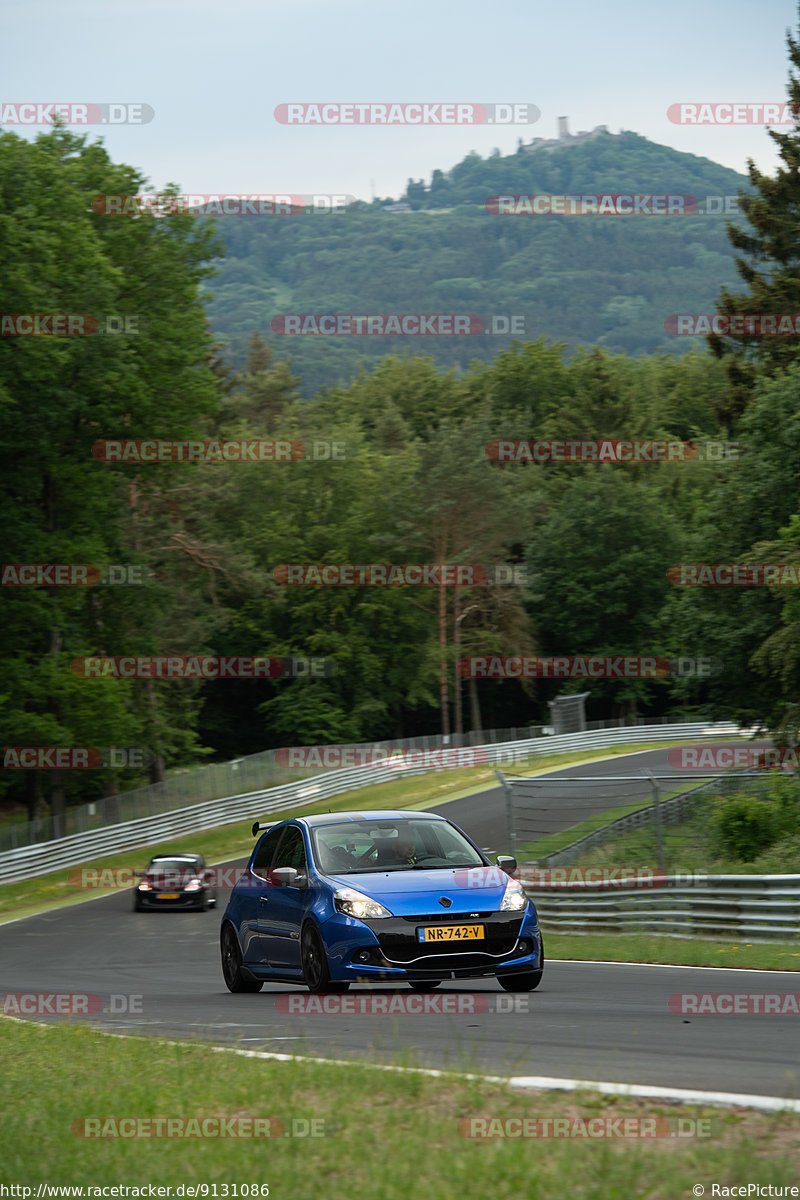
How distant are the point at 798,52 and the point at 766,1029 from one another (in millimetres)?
50015

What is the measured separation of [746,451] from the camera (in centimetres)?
4778

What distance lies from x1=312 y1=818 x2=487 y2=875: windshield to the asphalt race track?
1021mm

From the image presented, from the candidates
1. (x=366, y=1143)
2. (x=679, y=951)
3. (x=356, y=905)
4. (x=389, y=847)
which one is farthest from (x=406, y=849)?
(x=366, y=1143)

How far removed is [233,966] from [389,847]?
253 cm

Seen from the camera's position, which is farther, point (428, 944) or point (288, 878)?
point (288, 878)

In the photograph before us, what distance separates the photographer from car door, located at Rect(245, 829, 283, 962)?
42.6 feet

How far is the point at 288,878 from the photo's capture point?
11.9 metres

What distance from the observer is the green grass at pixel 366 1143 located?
5.00 m

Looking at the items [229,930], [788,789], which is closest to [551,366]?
[788,789]

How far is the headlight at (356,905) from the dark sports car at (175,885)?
22527 mm

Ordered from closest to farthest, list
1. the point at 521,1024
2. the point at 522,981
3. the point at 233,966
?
the point at 521,1024, the point at 522,981, the point at 233,966

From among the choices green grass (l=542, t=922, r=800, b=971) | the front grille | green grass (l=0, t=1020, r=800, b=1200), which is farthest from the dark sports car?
green grass (l=0, t=1020, r=800, b=1200)

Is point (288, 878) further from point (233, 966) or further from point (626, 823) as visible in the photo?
point (626, 823)

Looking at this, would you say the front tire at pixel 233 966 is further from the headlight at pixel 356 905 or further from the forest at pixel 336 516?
the forest at pixel 336 516
